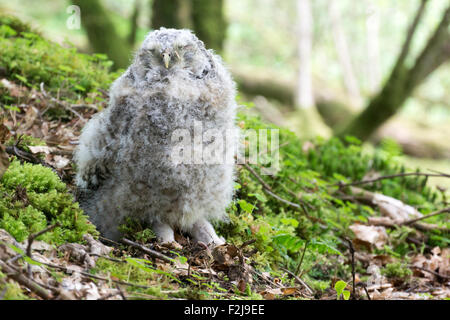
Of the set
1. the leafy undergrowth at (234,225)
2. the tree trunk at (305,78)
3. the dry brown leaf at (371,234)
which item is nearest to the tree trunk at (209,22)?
the leafy undergrowth at (234,225)

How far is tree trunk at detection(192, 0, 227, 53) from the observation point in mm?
7391

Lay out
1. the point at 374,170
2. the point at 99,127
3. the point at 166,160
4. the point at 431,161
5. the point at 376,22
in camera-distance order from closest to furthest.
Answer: the point at 166,160
the point at 99,127
the point at 374,170
the point at 431,161
the point at 376,22

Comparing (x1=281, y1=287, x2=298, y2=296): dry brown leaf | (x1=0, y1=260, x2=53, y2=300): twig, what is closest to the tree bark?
(x1=281, y1=287, x2=298, y2=296): dry brown leaf

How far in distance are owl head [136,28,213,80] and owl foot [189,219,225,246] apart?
1.03 m

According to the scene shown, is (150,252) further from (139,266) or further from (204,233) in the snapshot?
(204,233)

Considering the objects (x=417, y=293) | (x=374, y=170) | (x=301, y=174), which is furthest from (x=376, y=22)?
(x=417, y=293)

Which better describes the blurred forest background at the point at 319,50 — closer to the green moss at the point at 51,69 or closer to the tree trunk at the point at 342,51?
the tree trunk at the point at 342,51

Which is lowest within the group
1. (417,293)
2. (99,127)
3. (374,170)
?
(417,293)

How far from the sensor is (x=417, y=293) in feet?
11.8

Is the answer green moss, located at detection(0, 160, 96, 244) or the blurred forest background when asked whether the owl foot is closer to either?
green moss, located at detection(0, 160, 96, 244)

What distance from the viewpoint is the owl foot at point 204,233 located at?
325 centimetres

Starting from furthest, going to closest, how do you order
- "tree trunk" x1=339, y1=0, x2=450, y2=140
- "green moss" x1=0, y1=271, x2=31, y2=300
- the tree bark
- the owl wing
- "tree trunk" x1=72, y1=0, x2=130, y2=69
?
the tree bark
"tree trunk" x1=72, y1=0, x2=130, y2=69
"tree trunk" x1=339, y1=0, x2=450, y2=140
the owl wing
"green moss" x1=0, y1=271, x2=31, y2=300
